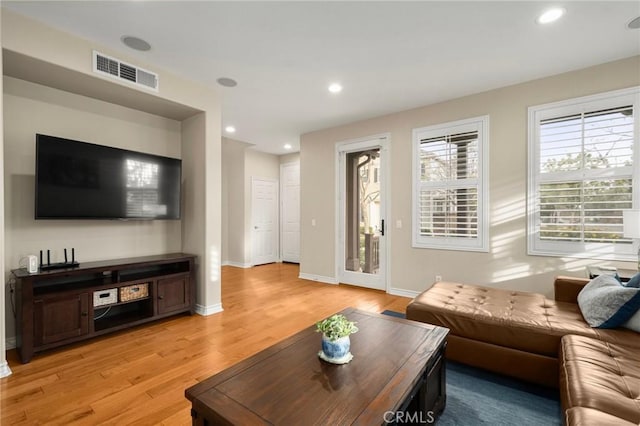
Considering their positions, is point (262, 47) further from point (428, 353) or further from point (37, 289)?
point (37, 289)

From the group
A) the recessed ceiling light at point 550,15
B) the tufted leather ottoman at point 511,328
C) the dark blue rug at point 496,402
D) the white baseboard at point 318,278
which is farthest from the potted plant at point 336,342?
the white baseboard at point 318,278

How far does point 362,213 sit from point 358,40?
2808 millimetres

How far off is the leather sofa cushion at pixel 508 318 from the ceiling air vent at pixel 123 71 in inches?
133

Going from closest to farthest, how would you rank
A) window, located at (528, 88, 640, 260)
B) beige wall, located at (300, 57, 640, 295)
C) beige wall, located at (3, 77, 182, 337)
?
beige wall, located at (3, 77, 182, 337) < window, located at (528, 88, 640, 260) < beige wall, located at (300, 57, 640, 295)

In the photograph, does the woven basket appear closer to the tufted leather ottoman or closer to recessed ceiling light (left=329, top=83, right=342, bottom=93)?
the tufted leather ottoman

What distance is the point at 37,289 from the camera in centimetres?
260

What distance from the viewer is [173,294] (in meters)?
3.33

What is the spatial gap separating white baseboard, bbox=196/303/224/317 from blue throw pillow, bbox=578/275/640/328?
3.53 m

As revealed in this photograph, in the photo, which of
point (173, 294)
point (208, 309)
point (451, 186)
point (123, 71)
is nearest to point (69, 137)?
point (123, 71)

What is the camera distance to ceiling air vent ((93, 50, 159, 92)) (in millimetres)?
2660

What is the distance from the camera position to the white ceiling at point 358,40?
2.21m

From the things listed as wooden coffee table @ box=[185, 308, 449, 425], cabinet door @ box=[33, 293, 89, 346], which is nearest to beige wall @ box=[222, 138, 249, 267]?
cabinet door @ box=[33, 293, 89, 346]

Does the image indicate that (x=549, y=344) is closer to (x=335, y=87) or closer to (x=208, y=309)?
(x=335, y=87)

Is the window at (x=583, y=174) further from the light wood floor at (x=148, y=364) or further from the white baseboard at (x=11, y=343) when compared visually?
the white baseboard at (x=11, y=343)
